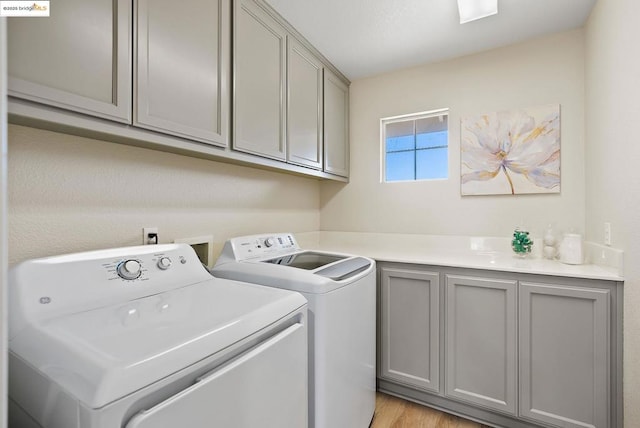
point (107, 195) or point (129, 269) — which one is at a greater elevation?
point (107, 195)

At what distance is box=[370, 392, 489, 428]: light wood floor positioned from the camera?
1.78 m

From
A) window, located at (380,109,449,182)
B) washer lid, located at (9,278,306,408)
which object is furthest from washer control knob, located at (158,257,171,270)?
window, located at (380,109,449,182)

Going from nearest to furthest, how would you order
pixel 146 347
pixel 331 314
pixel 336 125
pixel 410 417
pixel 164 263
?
pixel 146 347
pixel 164 263
pixel 331 314
pixel 410 417
pixel 336 125

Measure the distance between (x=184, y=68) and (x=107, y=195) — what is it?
644mm

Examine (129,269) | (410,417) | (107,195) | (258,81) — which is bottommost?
(410,417)

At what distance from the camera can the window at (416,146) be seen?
8.10 feet

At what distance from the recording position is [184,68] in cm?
127

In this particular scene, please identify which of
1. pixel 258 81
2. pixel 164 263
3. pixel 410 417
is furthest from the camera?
pixel 410 417

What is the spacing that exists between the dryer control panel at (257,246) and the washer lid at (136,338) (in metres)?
0.54

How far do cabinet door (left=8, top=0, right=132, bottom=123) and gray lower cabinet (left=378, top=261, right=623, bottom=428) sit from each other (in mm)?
1728

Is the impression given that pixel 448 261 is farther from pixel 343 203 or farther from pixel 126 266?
pixel 126 266

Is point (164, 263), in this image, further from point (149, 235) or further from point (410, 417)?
point (410, 417)

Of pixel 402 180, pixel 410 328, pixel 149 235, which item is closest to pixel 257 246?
pixel 149 235

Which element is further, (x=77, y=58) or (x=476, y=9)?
(x=476, y=9)
